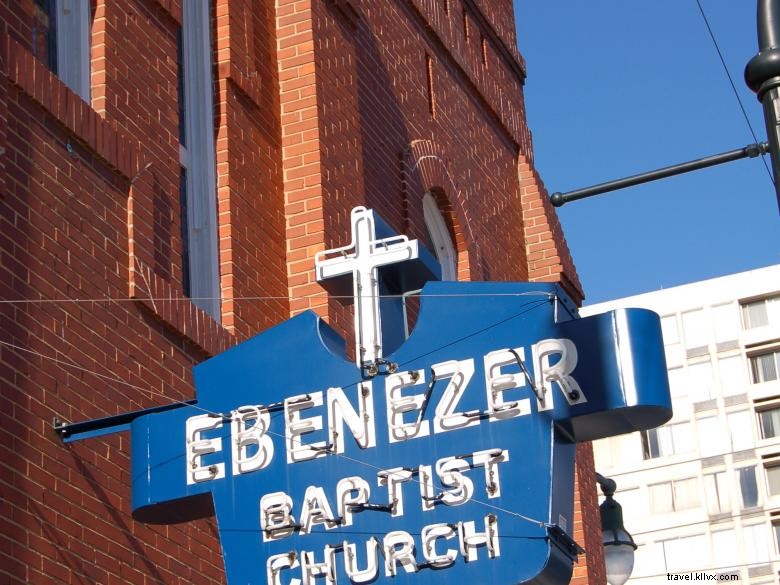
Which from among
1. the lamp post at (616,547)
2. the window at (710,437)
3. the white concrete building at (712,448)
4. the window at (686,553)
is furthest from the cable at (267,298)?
the window at (710,437)

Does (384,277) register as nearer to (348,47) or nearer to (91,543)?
(91,543)

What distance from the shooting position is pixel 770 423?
6756 cm

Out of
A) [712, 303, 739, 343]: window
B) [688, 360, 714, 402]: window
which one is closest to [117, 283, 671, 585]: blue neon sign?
[712, 303, 739, 343]: window

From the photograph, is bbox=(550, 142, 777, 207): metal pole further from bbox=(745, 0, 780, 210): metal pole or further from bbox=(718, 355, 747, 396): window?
bbox=(718, 355, 747, 396): window

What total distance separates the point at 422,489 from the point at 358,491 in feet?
1.05

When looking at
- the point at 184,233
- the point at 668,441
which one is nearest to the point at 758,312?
the point at 668,441

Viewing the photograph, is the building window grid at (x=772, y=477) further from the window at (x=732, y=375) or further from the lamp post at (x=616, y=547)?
the lamp post at (x=616, y=547)

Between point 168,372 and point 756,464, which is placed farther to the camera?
point 756,464

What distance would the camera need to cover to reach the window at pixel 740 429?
67.1 m

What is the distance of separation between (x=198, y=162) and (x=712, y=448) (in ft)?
193

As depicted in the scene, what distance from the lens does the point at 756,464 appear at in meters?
66.6

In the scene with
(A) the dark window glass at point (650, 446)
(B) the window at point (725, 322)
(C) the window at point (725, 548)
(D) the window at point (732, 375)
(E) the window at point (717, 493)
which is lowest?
(C) the window at point (725, 548)

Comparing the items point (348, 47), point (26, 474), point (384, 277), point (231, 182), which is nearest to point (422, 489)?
point (384, 277)

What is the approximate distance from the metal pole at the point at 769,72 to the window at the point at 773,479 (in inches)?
2350
